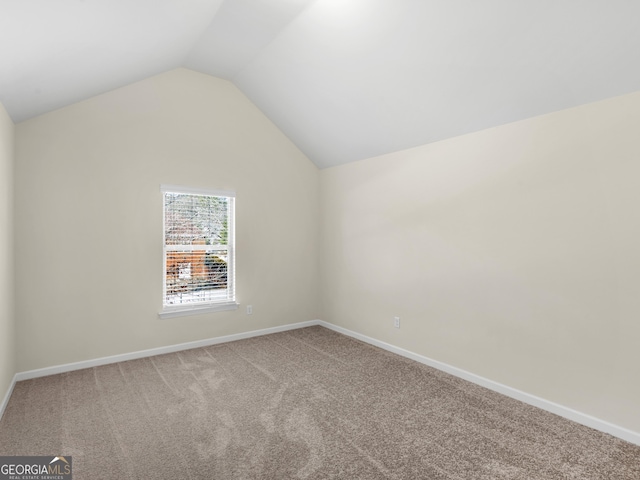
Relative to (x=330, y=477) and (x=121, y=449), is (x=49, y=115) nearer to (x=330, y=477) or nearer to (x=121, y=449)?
(x=121, y=449)

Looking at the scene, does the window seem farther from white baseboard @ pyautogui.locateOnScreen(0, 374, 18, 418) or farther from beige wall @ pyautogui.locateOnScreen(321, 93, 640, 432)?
beige wall @ pyautogui.locateOnScreen(321, 93, 640, 432)

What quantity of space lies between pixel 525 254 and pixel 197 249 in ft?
11.4

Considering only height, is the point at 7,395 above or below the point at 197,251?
below

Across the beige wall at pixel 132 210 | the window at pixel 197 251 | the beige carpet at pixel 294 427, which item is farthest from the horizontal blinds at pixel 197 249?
the beige carpet at pixel 294 427

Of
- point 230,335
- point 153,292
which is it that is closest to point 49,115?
point 153,292

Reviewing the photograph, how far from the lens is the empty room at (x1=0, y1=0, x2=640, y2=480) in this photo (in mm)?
2260

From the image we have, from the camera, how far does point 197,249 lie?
14.3ft

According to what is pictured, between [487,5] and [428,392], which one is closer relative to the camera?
[487,5]

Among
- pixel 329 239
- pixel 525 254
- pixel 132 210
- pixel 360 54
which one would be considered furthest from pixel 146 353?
pixel 525 254

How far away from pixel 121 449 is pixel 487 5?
3.66m

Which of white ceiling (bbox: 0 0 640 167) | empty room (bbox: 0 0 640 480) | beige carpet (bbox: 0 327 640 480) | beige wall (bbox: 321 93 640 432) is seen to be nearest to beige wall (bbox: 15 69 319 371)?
empty room (bbox: 0 0 640 480)

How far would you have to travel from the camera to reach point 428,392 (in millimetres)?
3082

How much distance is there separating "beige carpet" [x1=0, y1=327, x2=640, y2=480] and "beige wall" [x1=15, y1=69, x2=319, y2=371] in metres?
0.56

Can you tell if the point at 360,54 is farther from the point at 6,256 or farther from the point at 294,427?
the point at 6,256
